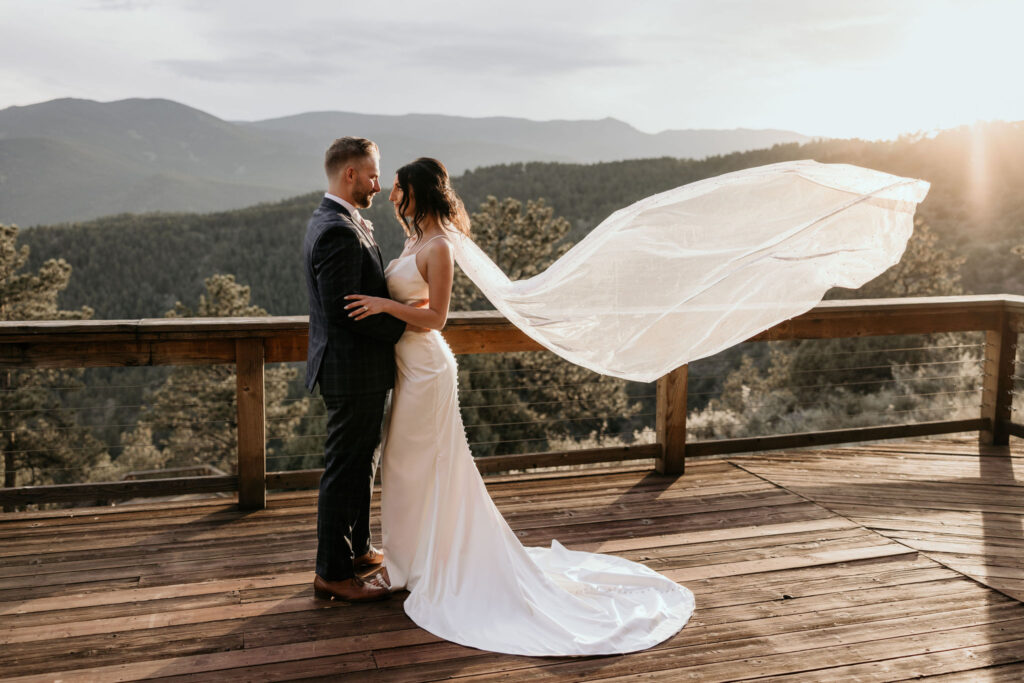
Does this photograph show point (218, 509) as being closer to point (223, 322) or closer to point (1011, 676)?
point (223, 322)

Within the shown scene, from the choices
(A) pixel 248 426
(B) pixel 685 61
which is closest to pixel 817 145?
(B) pixel 685 61

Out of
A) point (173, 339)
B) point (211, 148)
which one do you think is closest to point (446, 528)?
point (173, 339)

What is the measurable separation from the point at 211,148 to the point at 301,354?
513 feet

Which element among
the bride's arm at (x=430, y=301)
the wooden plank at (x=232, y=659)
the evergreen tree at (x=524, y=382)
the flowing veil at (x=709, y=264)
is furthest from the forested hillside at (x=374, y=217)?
the wooden plank at (x=232, y=659)

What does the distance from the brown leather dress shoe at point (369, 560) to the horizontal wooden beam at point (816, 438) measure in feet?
7.14

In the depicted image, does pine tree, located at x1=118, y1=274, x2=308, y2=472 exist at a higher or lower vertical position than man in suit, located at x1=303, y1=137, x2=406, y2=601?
lower

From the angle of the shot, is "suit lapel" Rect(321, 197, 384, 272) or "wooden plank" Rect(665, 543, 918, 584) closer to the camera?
"suit lapel" Rect(321, 197, 384, 272)

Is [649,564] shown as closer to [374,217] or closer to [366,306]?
[366,306]

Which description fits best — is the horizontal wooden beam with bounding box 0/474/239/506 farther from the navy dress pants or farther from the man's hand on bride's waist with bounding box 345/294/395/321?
the man's hand on bride's waist with bounding box 345/294/395/321

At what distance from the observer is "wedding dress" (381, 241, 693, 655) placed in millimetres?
2754

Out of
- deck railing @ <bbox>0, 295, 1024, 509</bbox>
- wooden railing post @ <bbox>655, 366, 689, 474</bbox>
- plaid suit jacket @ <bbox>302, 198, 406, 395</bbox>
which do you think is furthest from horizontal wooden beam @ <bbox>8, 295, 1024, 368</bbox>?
plaid suit jacket @ <bbox>302, 198, 406, 395</bbox>

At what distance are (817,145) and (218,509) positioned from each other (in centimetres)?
Answer: 3750

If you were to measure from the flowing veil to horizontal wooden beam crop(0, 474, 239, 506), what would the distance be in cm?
193

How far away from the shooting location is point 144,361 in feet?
12.4
